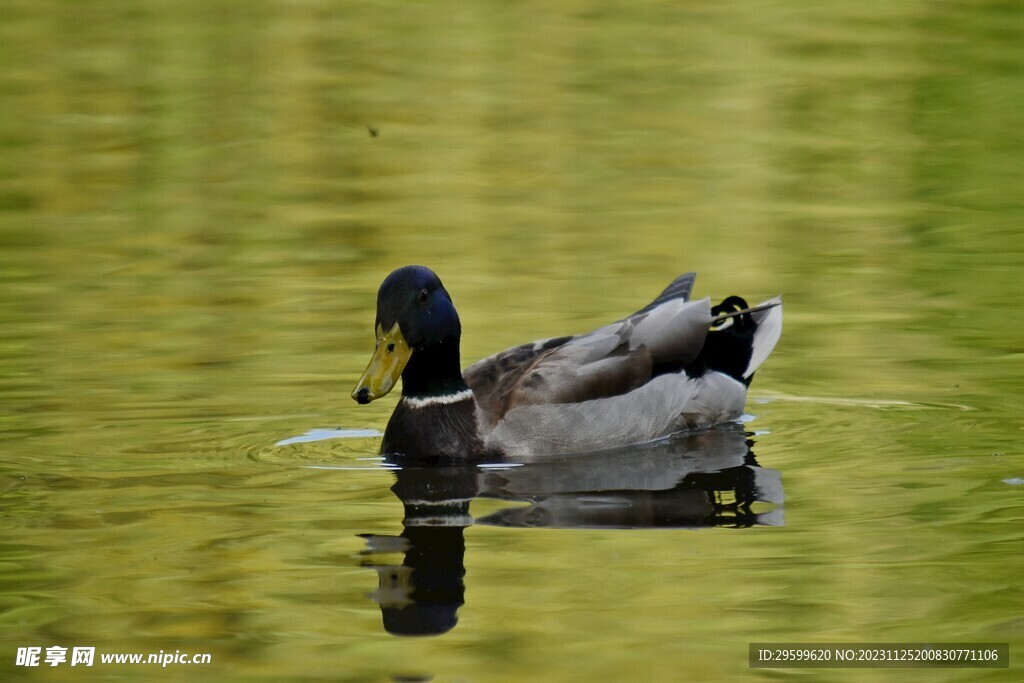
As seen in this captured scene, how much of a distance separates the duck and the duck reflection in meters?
0.14

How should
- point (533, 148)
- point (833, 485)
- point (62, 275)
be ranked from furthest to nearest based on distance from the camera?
point (533, 148) → point (62, 275) → point (833, 485)

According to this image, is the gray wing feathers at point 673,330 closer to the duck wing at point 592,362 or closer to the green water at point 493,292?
the duck wing at point 592,362

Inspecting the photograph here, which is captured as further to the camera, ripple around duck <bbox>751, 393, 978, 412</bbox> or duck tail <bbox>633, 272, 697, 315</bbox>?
duck tail <bbox>633, 272, 697, 315</bbox>

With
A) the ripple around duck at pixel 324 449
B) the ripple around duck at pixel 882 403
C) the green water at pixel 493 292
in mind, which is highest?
the green water at pixel 493 292

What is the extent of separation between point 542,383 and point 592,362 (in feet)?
1.15

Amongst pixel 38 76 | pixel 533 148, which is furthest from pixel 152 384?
pixel 38 76

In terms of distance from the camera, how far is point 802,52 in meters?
20.6

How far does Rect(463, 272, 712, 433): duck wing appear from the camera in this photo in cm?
940

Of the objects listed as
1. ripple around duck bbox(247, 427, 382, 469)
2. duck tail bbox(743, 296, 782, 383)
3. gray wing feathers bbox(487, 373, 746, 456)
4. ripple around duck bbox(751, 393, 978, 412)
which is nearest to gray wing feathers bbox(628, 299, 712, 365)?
gray wing feathers bbox(487, 373, 746, 456)

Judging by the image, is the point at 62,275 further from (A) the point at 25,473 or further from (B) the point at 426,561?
(B) the point at 426,561

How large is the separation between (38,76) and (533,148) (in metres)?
6.32

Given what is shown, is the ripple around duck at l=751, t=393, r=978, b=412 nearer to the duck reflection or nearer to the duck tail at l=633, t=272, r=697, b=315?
the duck reflection

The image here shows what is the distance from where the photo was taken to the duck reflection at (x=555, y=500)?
6.89m

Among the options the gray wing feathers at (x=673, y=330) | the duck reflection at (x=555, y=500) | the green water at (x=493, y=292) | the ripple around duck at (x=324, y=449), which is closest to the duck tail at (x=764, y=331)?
the green water at (x=493, y=292)
